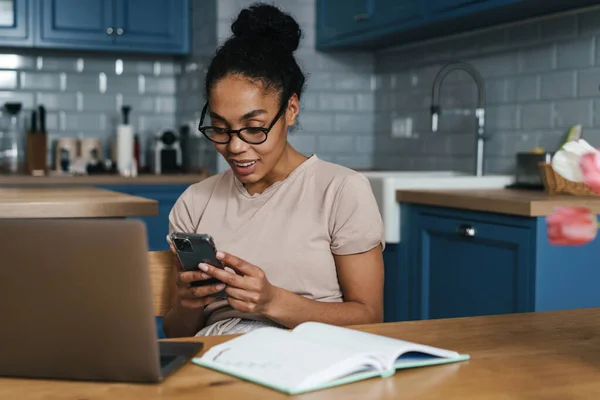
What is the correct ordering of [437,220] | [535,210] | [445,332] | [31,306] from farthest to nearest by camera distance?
[437,220]
[535,210]
[445,332]
[31,306]

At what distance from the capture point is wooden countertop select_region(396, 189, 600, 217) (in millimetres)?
2408

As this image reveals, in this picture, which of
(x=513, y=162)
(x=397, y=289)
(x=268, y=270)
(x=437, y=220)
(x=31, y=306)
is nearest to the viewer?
(x=31, y=306)

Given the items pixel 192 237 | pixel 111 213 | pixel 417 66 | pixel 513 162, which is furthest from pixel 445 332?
pixel 417 66

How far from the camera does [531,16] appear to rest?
10.9 feet

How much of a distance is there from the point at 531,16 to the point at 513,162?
0.59 m

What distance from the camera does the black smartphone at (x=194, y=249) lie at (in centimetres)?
126

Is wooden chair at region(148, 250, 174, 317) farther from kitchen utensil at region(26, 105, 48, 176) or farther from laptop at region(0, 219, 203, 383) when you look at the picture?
kitchen utensil at region(26, 105, 48, 176)

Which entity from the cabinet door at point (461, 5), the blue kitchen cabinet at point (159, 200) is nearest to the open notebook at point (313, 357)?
the cabinet door at point (461, 5)

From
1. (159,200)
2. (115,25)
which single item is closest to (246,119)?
(159,200)

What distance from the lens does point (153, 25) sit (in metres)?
4.71

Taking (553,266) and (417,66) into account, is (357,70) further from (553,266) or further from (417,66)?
(553,266)

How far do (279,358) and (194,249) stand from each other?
1.04ft

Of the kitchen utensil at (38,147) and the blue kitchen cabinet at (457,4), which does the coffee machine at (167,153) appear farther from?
the blue kitchen cabinet at (457,4)

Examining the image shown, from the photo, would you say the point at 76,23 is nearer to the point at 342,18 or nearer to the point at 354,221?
the point at 342,18
